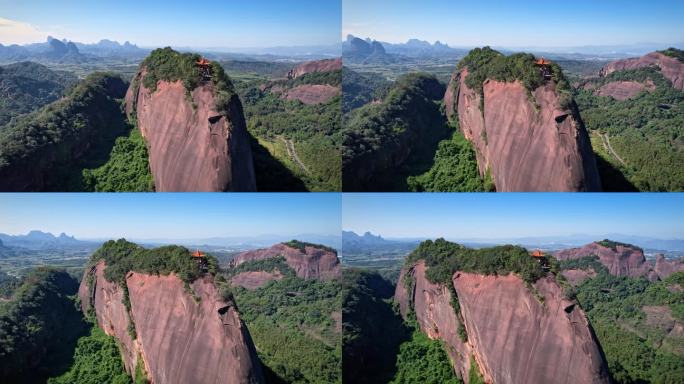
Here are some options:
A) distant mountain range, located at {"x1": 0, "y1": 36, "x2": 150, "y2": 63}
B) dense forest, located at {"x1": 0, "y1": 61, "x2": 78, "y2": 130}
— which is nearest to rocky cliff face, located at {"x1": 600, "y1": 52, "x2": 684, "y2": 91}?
distant mountain range, located at {"x1": 0, "y1": 36, "x2": 150, "y2": 63}

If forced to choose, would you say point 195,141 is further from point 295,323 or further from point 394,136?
point 295,323

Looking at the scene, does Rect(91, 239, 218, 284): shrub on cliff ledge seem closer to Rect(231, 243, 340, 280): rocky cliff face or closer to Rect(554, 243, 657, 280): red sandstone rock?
Rect(231, 243, 340, 280): rocky cliff face

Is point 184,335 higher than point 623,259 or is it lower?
lower

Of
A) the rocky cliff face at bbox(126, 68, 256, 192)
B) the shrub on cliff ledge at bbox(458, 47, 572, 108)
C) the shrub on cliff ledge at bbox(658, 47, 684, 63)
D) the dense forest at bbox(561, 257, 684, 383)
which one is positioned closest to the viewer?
the rocky cliff face at bbox(126, 68, 256, 192)

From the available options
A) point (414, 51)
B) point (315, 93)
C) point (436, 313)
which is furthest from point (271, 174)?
point (436, 313)

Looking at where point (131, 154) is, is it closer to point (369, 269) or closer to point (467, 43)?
point (369, 269)

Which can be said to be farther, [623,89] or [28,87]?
[623,89]
